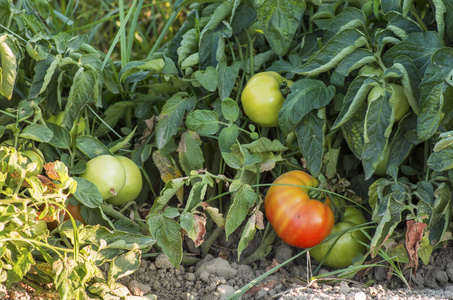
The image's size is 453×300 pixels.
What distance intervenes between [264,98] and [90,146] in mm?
484

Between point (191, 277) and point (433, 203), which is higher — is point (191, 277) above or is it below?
below

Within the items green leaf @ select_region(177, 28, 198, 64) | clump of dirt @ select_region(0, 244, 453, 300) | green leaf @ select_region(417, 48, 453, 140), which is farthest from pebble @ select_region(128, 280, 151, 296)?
green leaf @ select_region(417, 48, 453, 140)

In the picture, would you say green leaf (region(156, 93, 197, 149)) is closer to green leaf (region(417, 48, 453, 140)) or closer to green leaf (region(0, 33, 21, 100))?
green leaf (region(0, 33, 21, 100))

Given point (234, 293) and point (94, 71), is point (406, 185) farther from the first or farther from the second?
point (94, 71)

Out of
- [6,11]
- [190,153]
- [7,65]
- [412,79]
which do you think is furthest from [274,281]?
[6,11]

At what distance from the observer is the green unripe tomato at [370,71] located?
1.32 m

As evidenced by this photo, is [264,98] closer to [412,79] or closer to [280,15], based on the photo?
[280,15]

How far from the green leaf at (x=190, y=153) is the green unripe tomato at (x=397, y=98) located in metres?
0.47

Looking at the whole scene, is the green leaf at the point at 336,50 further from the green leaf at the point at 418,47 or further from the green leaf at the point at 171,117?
the green leaf at the point at 171,117

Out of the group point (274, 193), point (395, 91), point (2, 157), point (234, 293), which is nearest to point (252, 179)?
point (274, 193)

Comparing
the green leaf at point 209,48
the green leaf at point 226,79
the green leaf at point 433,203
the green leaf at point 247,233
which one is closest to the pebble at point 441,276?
the green leaf at point 433,203

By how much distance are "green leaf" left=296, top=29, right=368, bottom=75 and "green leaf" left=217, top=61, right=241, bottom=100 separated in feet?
0.69

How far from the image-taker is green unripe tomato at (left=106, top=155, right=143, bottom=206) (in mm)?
A: 1421

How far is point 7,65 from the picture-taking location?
1.23m
